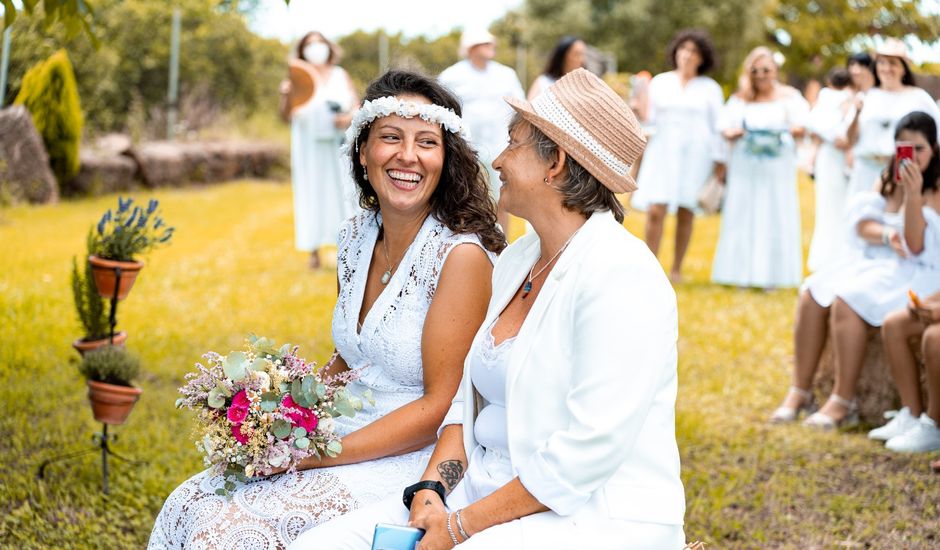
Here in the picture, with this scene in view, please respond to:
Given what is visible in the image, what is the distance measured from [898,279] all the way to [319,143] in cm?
618

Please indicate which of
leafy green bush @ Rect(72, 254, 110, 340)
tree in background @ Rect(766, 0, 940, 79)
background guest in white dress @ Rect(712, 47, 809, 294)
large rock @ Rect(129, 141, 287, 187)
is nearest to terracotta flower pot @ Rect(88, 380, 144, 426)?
Result: leafy green bush @ Rect(72, 254, 110, 340)

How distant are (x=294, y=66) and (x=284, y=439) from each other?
7886 millimetres

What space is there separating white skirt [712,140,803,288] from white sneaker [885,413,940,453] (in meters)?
4.48

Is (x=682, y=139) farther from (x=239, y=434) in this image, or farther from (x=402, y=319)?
(x=239, y=434)

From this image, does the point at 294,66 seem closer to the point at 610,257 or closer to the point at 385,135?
the point at 385,135

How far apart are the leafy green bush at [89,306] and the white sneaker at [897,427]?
402 cm

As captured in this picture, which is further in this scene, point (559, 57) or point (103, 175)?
point (103, 175)

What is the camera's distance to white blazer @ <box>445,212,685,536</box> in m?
2.49

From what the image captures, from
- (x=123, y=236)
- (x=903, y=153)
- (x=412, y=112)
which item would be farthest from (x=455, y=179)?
(x=903, y=153)

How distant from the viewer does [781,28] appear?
34.8 m

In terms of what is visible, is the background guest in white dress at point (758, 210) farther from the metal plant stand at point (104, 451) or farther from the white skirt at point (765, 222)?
the metal plant stand at point (104, 451)

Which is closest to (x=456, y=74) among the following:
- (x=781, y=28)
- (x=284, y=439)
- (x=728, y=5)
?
(x=284, y=439)

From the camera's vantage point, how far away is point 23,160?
A: 554 inches

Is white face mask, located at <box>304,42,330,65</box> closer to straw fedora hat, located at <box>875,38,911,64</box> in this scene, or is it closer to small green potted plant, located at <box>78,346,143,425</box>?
straw fedora hat, located at <box>875,38,911,64</box>
